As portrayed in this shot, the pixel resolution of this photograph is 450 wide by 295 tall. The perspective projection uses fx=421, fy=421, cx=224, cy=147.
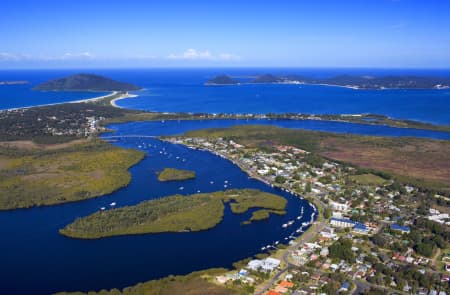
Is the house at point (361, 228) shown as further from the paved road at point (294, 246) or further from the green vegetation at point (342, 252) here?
the green vegetation at point (342, 252)

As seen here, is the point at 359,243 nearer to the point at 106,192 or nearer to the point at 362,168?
the point at 362,168

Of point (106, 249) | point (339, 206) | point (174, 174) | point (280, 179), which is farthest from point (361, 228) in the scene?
point (174, 174)

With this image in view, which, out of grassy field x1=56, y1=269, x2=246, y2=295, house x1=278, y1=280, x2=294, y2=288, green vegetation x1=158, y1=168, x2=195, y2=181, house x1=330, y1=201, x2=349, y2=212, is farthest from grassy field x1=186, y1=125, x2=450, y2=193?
grassy field x1=56, y1=269, x2=246, y2=295

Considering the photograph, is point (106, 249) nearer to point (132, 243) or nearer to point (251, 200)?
point (132, 243)

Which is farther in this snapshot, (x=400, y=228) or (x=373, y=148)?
(x=373, y=148)

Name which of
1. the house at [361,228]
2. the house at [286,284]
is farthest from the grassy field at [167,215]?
the house at [286,284]

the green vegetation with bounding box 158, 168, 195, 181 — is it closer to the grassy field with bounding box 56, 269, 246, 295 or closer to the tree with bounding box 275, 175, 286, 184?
the tree with bounding box 275, 175, 286, 184
